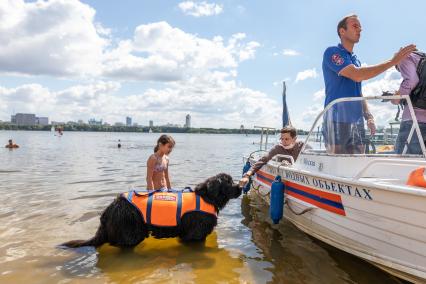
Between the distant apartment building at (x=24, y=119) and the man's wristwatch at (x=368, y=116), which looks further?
the distant apartment building at (x=24, y=119)

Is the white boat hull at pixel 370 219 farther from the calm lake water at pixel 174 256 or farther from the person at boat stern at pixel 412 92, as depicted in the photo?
the person at boat stern at pixel 412 92

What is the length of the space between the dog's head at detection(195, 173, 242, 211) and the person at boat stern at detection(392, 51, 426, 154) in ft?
7.85

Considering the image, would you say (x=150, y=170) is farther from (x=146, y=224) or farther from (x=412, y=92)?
(x=412, y=92)

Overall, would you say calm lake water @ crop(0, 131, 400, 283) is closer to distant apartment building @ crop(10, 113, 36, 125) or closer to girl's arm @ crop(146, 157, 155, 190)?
girl's arm @ crop(146, 157, 155, 190)

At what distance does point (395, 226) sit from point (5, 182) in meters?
12.2

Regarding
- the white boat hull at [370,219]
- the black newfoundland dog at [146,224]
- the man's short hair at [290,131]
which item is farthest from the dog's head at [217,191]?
the man's short hair at [290,131]

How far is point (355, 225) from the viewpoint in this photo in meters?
4.41

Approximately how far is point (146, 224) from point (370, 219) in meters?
2.97

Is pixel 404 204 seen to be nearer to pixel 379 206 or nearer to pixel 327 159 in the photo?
pixel 379 206

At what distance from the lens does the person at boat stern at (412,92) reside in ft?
15.2

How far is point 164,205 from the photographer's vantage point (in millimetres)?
5406

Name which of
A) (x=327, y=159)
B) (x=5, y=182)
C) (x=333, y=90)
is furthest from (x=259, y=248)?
(x=5, y=182)

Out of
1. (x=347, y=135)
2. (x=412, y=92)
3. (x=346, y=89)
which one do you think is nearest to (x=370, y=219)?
(x=347, y=135)

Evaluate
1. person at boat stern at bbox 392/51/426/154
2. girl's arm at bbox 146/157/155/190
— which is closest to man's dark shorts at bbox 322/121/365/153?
person at boat stern at bbox 392/51/426/154
